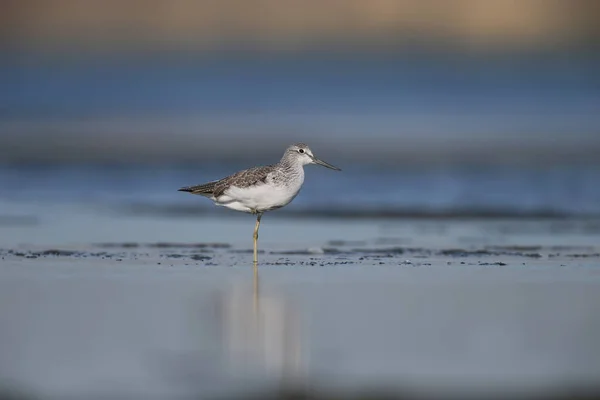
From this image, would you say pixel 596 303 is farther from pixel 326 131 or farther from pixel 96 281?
pixel 326 131

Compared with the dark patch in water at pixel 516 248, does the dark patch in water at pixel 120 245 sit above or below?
above

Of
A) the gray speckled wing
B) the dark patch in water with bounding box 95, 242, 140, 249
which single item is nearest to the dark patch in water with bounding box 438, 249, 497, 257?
the gray speckled wing

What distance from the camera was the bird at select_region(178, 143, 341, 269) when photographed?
1155 centimetres

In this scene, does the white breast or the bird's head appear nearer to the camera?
the white breast

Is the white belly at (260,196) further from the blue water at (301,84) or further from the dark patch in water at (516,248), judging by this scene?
the blue water at (301,84)

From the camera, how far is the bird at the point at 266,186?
1155cm

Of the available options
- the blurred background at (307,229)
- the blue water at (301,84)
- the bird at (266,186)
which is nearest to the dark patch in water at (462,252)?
the blurred background at (307,229)

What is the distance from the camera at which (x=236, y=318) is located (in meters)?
8.52

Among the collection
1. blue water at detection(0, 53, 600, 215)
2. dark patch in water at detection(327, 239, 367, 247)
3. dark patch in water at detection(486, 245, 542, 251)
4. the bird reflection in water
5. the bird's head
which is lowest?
the bird reflection in water

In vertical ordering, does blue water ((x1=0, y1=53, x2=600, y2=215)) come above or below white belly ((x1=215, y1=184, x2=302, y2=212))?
above

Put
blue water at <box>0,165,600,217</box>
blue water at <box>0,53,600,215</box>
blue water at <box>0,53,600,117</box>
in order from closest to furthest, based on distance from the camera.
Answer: blue water at <box>0,165,600,217</box>
blue water at <box>0,53,600,215</box>
blue water at <box>0,53,600,117</box>

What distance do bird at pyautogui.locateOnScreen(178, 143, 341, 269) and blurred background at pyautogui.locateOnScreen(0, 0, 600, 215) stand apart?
3285 mm

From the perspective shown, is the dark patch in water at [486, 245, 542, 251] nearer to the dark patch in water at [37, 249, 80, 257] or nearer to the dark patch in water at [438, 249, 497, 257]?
the dark patch in water at [438, 249, 497, 257]

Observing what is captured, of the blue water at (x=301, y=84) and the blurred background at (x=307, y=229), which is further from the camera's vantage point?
the blue water at (x=301, y=84)
